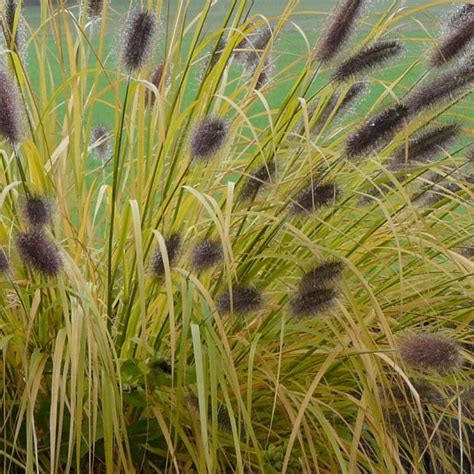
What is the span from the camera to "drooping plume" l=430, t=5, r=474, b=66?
1278mm

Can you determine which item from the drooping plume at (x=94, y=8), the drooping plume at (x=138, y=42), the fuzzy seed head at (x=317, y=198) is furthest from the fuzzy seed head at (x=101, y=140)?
the fuzzy seed head at (x=317, y=198)

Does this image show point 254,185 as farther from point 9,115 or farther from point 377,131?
point 9,115

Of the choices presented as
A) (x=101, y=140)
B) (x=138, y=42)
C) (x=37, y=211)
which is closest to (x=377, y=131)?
(x=138, y=42)

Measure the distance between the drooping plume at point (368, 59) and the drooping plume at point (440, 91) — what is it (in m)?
0.07

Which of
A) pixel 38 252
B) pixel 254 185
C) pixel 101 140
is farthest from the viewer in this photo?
pixel 101 140

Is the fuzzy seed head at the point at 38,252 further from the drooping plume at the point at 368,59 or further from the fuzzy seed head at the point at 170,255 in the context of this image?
the drooping plume at the point at 368,59

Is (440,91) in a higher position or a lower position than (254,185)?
higher

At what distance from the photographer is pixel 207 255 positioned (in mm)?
1193

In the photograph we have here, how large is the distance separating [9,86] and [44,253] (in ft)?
0.69

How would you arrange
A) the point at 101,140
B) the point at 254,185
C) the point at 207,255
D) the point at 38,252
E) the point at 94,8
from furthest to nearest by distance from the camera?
1. the point at 101,140
2. the point at 94,8
3. the point at 254,185
4. the point at 207,255
5. the point at 38,252

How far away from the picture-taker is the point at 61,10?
1.58 metres

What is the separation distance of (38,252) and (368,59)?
49 centimetres

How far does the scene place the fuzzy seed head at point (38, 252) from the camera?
1087 millimetres

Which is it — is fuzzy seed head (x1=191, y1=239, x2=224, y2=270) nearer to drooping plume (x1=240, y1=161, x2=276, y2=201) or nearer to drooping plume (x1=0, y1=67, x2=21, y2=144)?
drooping plume (x1=240, y1=161, x2=276, y2=201)
